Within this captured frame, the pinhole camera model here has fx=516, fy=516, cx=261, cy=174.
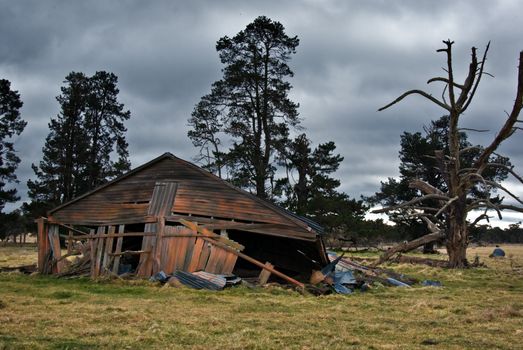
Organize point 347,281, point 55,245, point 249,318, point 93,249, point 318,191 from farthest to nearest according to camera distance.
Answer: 1. point 318,191
2. point 55,245
3. point 93,249
4. point 347,281
5. point 249,318

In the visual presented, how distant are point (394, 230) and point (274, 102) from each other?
22.8 meters

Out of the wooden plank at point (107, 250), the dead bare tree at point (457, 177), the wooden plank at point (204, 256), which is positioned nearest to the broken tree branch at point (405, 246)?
the dead bare tree at point (457, 177)

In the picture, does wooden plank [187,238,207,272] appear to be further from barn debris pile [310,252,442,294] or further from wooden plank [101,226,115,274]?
barn debris pile [310,252,442,294]

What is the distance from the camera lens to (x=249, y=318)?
32.4 ft

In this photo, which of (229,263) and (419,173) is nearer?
(229,263)

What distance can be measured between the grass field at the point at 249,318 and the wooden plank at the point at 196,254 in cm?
155

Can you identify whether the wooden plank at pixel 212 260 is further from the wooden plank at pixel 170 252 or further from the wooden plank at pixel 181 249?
the wooden plank at pixel 170 252

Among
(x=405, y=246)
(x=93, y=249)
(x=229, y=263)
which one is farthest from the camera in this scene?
(x=405, y=246)

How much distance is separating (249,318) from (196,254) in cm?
725

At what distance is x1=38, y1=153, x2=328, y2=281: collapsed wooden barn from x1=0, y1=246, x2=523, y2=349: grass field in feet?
5.82

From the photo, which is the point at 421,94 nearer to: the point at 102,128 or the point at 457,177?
the point at 457,177

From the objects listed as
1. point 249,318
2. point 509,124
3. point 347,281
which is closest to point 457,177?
point 509,124

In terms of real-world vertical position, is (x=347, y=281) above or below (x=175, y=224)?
below

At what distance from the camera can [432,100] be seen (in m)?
23.3
